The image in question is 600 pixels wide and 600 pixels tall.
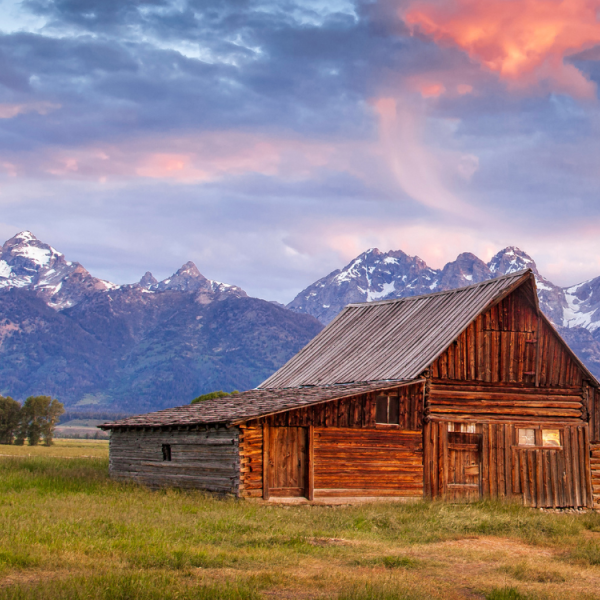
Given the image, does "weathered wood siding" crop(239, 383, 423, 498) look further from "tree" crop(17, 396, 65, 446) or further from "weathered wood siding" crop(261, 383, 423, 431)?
"tree" crop(17, 396, 65, 446)

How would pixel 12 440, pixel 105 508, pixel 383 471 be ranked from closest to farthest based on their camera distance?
pixel 105 508 → pixel 383 471 → pixel 12 440

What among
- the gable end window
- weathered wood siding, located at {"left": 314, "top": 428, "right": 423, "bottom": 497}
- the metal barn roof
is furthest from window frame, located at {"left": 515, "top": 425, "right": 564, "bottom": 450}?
the metal barn roof

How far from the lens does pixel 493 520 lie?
917 inches

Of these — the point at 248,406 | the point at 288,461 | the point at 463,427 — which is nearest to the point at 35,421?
the point at 248,406

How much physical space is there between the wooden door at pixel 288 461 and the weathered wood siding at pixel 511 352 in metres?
6.39

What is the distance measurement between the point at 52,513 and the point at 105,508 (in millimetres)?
1811

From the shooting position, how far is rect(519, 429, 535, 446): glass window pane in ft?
106

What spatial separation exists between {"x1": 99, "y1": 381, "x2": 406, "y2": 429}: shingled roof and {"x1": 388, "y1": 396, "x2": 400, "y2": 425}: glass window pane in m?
0.58

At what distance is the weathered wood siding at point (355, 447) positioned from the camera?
27.7 m

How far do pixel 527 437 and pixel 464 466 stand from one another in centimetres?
330

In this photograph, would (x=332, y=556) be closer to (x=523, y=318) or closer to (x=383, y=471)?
(x=383, y=471)

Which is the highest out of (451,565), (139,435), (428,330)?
(428,330)

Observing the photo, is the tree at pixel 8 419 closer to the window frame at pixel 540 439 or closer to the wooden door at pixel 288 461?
the wooden door at pixel 288 461

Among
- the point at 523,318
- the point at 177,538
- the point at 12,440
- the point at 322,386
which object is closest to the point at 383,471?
the point at 322,386
